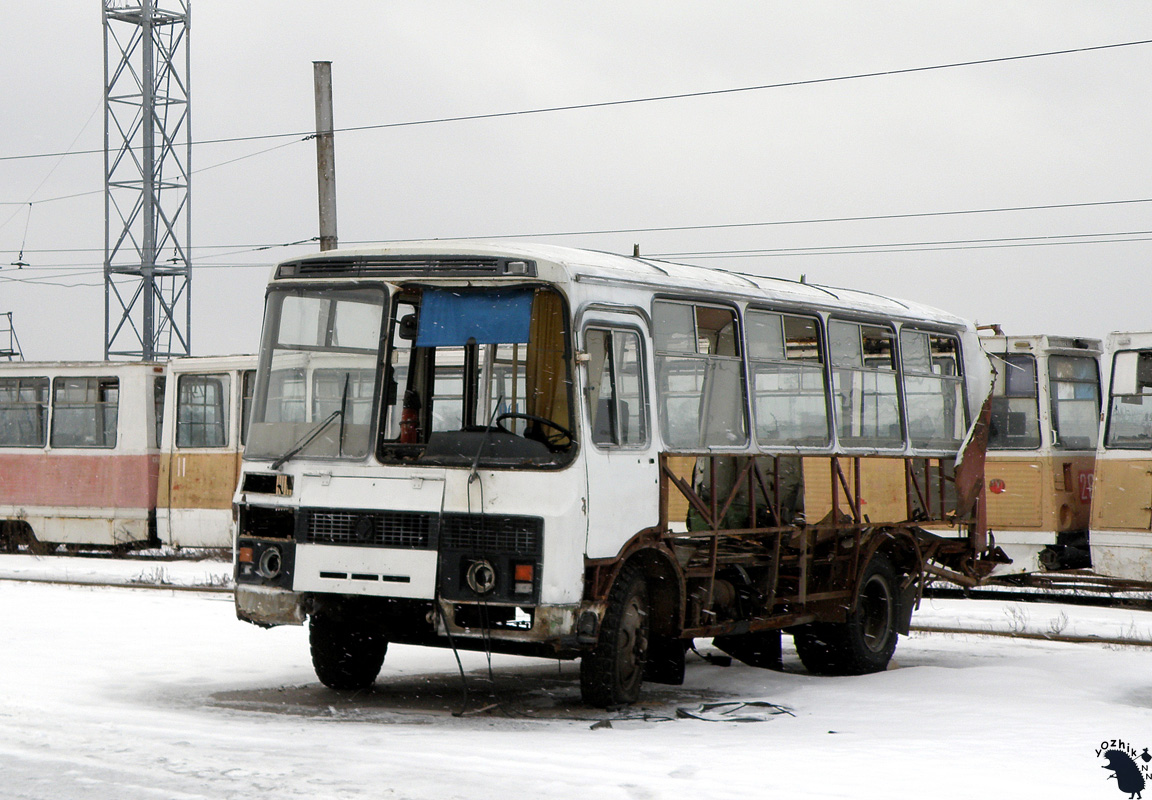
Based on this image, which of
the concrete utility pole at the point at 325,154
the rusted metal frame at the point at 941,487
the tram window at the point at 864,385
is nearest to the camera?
the tram window at the point at 864,385

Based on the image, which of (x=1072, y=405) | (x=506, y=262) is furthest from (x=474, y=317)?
(x=1072, y=405)

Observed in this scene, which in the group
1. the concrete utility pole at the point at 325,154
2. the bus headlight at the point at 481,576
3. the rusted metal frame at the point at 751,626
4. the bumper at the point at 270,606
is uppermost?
the concrete utility pole at the point at 325,154

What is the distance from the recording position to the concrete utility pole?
19.6 meters

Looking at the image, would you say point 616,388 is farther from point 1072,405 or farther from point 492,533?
point 1072,405

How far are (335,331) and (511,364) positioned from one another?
1.13 meters

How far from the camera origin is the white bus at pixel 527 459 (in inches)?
352

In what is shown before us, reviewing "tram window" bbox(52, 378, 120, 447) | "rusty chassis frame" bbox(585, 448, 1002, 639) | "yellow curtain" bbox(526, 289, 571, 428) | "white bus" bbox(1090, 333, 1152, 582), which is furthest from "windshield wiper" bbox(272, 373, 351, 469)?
"tram window" bbox(52, 378, 120, 447)

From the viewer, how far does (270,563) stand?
9414mm

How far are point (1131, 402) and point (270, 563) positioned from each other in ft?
34.5

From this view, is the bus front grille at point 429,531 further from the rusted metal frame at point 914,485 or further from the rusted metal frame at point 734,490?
the rusted metal frame at point 914,485

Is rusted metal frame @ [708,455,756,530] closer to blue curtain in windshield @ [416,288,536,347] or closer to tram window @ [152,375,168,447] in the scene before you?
blue curtain in windshield @ [416,288,536,347]

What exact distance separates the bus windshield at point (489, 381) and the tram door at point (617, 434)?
21 cm

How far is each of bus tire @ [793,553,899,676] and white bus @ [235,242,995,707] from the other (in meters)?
0.98

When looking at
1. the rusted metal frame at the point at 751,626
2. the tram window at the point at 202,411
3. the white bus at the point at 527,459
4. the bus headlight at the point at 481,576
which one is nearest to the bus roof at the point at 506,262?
the white bus at the point at 527,459
